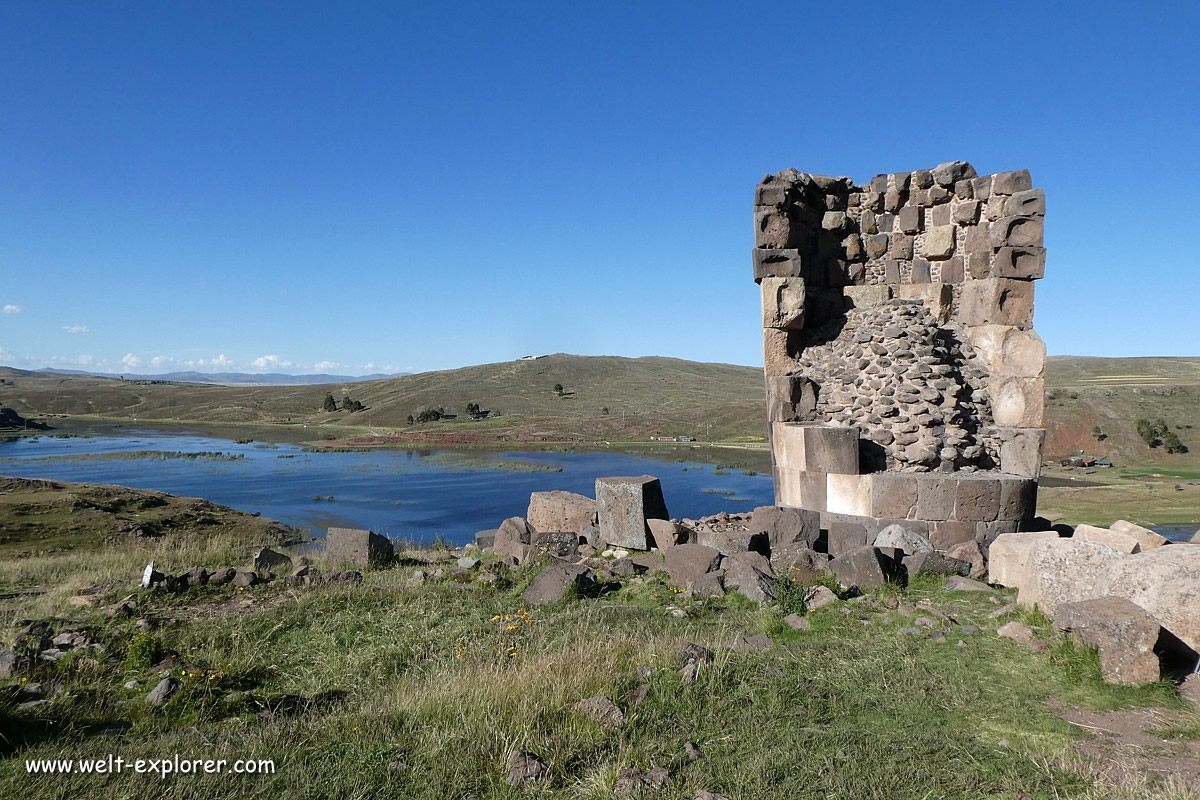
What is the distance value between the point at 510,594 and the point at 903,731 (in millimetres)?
4742

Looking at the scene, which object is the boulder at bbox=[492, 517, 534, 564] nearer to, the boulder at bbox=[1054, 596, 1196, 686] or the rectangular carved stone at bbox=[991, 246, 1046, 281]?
the boulder at bbox=[1054, 596, 1196, 686]

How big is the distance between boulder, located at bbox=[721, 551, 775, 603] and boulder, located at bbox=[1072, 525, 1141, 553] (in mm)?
3308

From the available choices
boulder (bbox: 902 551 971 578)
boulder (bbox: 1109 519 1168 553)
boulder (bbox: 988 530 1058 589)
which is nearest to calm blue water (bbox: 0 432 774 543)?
boulder (bbox: 902 551 971 578)

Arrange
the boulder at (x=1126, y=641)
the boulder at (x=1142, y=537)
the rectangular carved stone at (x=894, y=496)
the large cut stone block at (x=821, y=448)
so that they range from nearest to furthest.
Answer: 1. the boulder at (x=1126, y=641)
2. the boulder at (x=1142, y=537)
3. the rectangular carved stone at (x=894, y=496)
4. the large cut stone block at (x=821, y=448)

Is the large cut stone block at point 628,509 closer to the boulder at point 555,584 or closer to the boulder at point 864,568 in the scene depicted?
the boulder at point 555,584

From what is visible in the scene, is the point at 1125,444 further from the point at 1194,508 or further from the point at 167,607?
the point at 167,607

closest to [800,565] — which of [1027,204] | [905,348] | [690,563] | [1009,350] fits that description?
[690,563]

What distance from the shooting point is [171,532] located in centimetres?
1866

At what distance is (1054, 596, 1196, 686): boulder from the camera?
4562mm

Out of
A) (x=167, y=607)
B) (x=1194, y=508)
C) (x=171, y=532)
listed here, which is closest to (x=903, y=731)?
(x=167, y=607)

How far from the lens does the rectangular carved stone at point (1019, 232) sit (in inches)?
388

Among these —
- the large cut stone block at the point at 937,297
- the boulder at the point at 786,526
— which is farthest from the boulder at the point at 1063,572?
the large cut stone block at the point at 937,297

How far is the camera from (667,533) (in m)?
9.48

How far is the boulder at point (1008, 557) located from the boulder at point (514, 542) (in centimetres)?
577
